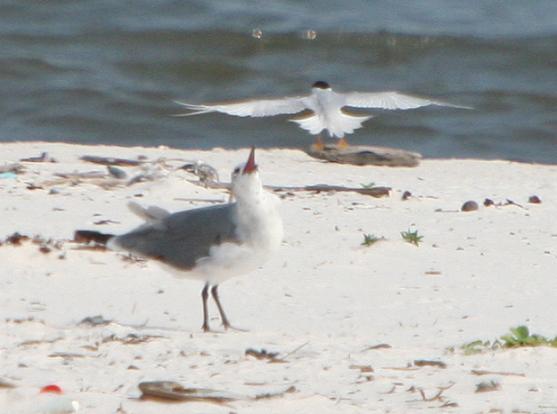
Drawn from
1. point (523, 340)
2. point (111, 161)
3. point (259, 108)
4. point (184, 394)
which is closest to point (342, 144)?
point (259, 108)

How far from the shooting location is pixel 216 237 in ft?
17.3

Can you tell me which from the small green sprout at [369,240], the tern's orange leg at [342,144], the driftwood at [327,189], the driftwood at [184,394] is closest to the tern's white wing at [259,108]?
the tern's orange leg at [342,144]

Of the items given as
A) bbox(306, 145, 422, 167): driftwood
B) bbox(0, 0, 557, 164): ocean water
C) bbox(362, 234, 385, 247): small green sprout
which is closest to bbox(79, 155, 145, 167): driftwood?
bbox(306, 145, 422, 167): driftwood

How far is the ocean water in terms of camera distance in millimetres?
15023

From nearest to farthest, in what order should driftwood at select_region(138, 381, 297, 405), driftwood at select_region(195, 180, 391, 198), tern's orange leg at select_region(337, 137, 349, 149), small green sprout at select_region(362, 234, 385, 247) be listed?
1. driftwood at select_region(138, 381, 297, 405)
2. small green sprout at select_region(362, 234, 385, 247)
3. driftwood at select_region(195, 180, 391, 198)
4. tern's orange leg at select_region(337, 137, 349, 149)

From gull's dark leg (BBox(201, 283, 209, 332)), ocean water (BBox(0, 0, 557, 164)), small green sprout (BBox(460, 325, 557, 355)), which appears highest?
ocean water (BBox(0, 0, 557, 164))

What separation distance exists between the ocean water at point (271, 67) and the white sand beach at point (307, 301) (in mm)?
5860

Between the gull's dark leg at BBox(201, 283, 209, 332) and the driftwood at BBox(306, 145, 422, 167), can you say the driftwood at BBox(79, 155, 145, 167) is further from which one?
the gull's dark leg at BBox(201, 283, 209, 332)

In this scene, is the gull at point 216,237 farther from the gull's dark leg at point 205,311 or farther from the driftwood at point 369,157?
the driftwood at point 369,157

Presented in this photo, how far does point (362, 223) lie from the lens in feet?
23.0

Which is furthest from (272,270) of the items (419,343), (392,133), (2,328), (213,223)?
(392,133)

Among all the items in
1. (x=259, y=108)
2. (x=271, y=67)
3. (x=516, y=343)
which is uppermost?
(x=271, y=67)

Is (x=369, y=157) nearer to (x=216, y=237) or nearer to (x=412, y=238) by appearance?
(x=412, y=238)

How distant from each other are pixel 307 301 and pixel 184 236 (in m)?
0.63
